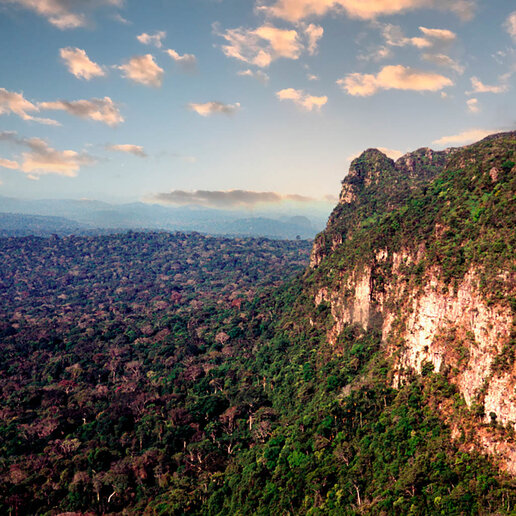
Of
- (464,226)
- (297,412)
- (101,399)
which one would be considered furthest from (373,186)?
(101,399)

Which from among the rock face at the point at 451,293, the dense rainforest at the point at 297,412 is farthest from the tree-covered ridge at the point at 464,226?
the dense rainforest at the point at 297,412

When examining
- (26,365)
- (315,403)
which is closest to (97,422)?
(315,403)

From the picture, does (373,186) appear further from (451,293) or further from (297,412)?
(297,412)

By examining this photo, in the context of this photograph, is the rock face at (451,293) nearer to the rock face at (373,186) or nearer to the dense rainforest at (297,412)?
the dense rainforest at (297,412)

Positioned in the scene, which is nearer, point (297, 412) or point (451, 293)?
point (451, 293)

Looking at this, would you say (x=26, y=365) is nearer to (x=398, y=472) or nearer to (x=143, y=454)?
(x=143, y=454)

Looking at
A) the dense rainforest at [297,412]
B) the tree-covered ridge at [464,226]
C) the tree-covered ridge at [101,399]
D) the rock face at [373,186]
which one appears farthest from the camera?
the rock face at [373,186]

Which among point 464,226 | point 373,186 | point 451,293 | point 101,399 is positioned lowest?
point 101,399
